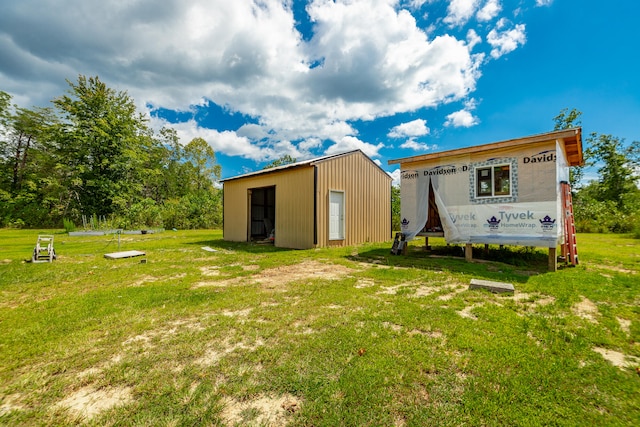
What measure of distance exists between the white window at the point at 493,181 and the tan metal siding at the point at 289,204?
18.7 feet

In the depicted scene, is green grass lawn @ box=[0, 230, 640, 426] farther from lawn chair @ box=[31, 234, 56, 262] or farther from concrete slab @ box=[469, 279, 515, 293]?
lawn chair @ box=[31, 234, 56, 262]

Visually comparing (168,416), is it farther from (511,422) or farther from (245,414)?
(511,422)

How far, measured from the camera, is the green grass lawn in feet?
5.74

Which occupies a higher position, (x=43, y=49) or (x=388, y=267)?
(x=43, y=49)

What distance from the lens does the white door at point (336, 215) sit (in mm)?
10750

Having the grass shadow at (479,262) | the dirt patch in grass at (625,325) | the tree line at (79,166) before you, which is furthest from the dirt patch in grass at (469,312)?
the tree line at (79,166)

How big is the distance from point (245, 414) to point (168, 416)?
0.50m

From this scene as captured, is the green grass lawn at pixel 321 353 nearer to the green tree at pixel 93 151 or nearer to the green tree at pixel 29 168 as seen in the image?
the green tree at pixel 93 151

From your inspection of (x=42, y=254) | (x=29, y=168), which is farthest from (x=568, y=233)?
(x=29, y=168)

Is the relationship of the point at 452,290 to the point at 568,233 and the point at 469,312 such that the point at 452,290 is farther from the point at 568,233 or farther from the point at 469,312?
the point at 568,233

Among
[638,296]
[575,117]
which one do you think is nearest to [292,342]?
[638,296]

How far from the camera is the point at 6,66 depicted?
58.8 ft

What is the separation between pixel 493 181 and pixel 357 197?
18.4 feet

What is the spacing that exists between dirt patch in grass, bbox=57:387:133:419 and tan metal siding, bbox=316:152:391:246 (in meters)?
8.42
